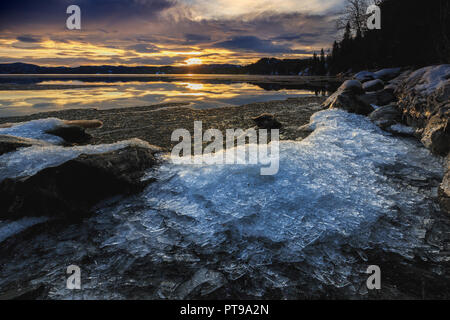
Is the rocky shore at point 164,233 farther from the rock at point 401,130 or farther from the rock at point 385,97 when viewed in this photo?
the rock at point 385,97

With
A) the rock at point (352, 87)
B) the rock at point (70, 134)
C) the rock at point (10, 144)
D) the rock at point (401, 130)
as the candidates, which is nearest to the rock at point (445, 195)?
the rock at point (401, 130)

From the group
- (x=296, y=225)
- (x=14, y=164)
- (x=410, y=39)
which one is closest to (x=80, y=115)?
(x=14, y=164)

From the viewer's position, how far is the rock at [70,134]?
25.6ft

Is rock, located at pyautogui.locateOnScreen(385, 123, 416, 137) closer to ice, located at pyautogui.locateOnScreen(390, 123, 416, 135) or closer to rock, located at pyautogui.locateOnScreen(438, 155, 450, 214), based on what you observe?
ice, located at pyautogui.locateOnScreen(390, 123, 416, 135)

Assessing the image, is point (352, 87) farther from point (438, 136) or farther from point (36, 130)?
point (36, 130)

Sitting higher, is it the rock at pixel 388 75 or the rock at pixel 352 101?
the rock at pixel 388 75

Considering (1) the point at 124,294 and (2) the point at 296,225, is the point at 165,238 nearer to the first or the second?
(1) the point at 124,294

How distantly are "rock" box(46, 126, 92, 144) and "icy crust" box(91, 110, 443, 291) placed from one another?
430 centimetres

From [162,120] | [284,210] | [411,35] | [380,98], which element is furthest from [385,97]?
[411,35]

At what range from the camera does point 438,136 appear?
5531 millimetres

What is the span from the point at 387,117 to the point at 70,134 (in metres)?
11.1

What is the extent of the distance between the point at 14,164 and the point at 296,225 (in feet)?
15.7

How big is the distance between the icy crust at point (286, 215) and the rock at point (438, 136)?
28cm
